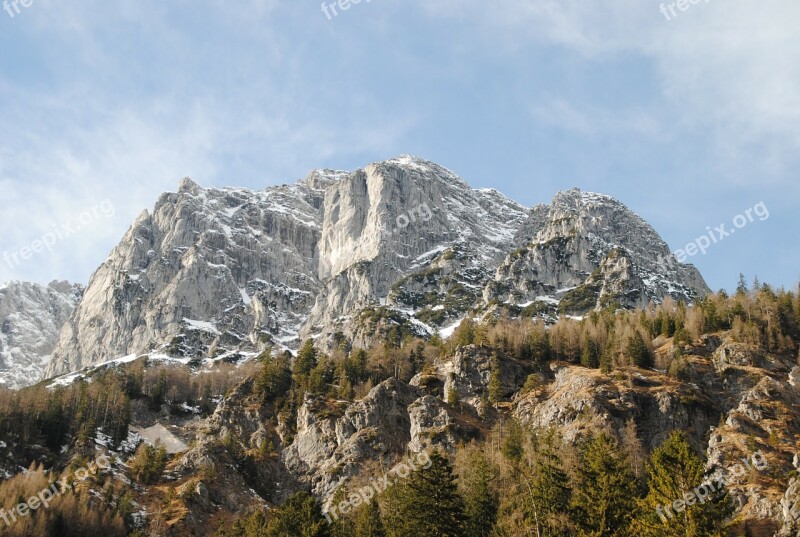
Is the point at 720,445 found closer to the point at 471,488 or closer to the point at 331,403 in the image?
the point at 471,488

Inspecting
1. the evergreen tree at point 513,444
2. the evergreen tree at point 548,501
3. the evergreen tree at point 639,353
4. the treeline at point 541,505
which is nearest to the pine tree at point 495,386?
the evergreen tree at point 513,444

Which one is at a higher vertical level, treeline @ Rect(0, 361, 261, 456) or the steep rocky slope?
treeline @ Rect(0, 361, 261, 456)

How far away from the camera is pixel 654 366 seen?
457 ft

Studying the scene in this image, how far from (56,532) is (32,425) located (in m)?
47.2

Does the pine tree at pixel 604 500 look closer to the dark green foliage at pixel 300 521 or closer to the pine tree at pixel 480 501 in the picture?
the pine tree at pixel 480 501

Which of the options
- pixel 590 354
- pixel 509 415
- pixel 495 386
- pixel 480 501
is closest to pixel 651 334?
pixel 590 354

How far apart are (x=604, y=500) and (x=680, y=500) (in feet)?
28.7

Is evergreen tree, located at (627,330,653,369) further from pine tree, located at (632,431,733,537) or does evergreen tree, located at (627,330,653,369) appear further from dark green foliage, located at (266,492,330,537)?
dark green foliage, located at (266,492,330,537)

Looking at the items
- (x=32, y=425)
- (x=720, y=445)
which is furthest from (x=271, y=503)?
(x=720, y=445)

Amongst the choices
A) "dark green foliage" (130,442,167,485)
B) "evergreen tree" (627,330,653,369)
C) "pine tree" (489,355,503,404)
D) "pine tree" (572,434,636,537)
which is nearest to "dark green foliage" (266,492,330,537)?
"pine tree" (572,434,636,537)

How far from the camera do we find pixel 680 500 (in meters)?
55.0

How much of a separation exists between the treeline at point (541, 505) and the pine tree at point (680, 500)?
0.08 meters

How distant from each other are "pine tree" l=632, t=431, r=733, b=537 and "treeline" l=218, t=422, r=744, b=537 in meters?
0.08

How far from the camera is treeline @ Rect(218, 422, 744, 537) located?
5581cm
